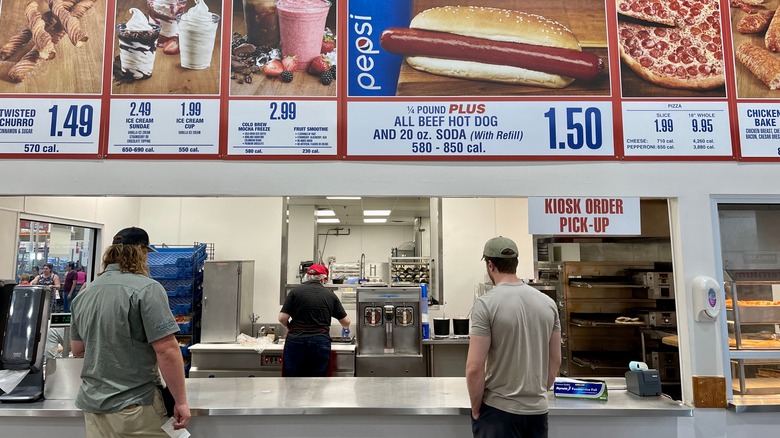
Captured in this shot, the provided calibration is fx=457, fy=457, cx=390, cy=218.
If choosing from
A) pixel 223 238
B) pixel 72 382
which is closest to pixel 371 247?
pixel 223 238

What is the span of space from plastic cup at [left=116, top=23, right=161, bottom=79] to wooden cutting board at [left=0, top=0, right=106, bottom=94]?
0.39 ft

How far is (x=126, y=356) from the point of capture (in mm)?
2014

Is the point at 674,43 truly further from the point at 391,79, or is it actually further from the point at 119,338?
the point at 119,338

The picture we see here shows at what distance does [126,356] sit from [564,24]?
9.56ft

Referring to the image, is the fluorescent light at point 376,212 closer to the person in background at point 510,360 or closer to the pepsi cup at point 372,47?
the pepsi cup at point 372,47

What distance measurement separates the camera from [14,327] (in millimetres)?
2492

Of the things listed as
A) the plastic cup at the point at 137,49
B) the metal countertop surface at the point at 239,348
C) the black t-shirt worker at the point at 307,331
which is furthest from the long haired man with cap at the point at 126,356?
the metal countertop surface at the point at 239,348

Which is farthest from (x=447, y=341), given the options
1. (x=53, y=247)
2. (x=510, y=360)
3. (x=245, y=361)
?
(x=53, y=247)

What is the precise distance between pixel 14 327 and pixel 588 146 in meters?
3.35

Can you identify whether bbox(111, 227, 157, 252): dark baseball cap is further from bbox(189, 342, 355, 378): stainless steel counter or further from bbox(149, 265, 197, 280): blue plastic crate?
bbox(149, 265, 197, 280): blue plastic crate

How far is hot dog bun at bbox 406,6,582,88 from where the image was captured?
269cm

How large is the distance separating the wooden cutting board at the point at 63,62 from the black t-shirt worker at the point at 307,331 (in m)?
2.31

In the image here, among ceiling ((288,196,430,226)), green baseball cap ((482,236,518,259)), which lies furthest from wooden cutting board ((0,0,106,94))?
ceiling ((288,196,430,226))

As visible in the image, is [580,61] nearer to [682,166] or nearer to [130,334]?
[682,166]
